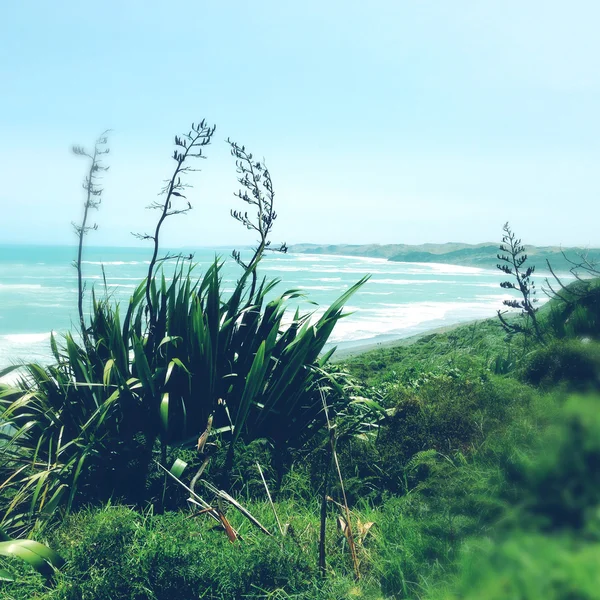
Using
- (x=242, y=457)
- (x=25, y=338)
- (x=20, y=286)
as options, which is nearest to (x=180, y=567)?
(x=242, y=457)

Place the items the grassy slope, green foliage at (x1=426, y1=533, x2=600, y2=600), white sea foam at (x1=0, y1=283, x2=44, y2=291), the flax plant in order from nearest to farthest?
green foliage at (x1=426, y1=533, x2=600, y2=600) < the grassy slope < the flax plant < white sea foam at (x1=0, y1=283, x2=44, y2=291)

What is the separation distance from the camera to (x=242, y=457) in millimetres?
3678

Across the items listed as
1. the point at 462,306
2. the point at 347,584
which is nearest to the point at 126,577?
the point at 347,584

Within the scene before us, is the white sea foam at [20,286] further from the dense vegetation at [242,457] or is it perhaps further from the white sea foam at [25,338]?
the dense vegetation at [242,457]

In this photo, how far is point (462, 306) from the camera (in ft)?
88.6

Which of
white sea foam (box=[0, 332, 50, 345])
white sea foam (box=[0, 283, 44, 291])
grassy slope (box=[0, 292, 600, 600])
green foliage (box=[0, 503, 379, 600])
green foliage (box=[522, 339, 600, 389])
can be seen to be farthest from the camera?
white sea foam (box=[0, 283, 44, 291])

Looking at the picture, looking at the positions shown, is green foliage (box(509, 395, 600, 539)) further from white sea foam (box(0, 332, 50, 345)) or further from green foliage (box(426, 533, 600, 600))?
white sea foam (box(0, 332, 50, 345))

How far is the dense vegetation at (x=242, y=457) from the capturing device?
2.39 meters

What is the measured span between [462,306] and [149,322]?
2445 cm

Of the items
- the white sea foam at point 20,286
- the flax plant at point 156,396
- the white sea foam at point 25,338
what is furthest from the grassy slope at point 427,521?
the white sea foam at point 20,286

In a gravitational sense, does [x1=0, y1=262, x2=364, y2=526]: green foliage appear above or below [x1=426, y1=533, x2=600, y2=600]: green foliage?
below

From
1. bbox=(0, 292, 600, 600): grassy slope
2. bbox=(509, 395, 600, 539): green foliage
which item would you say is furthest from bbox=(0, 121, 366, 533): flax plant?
bbox=(509, 395, 600, 539): green foliage

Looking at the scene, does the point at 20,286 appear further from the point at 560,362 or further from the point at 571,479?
the point at 571,479

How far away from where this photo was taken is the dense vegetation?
7.83 ft
